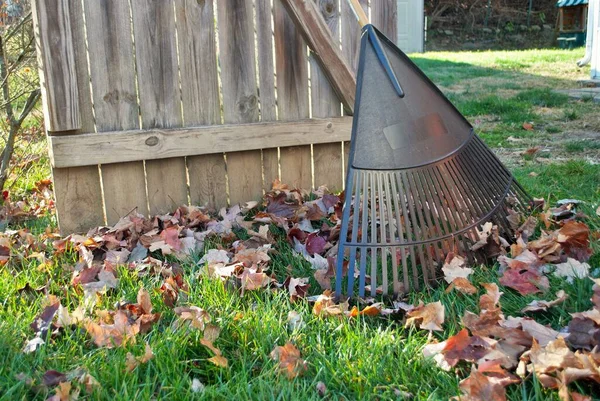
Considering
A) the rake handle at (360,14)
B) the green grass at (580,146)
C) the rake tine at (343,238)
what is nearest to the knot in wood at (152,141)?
the rake handle at (360,14)

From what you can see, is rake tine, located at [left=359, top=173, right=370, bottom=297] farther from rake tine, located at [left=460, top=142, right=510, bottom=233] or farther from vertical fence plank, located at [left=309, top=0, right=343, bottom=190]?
vertical fence plank, located at [left=309, top=0, right=343, bottom=190]

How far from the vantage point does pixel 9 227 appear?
10.7 feet

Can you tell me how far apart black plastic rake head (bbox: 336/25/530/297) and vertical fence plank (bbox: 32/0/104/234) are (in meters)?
1.40

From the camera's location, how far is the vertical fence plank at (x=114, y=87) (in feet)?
9.85

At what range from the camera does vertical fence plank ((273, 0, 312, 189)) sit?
3.40 m

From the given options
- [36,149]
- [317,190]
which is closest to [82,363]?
[317,190]

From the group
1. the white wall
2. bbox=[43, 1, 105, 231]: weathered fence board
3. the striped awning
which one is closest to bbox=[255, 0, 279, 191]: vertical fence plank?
bbox=[43, 1, 105, 231]: weathered fence board

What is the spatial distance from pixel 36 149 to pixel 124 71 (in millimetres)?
1678

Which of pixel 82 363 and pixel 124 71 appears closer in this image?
pixel 82 363

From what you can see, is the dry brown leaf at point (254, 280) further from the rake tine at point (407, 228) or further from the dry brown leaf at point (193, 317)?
the rake tine at point (407, 228)

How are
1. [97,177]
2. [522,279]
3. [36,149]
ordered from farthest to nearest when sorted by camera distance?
[36,149]
[97,177]
[522,279]

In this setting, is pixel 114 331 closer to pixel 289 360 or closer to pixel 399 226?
pixel 289 360

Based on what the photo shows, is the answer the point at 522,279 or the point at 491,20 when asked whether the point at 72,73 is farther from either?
the point at 491,20

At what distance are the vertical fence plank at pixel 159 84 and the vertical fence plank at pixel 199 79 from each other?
0.04 metres
